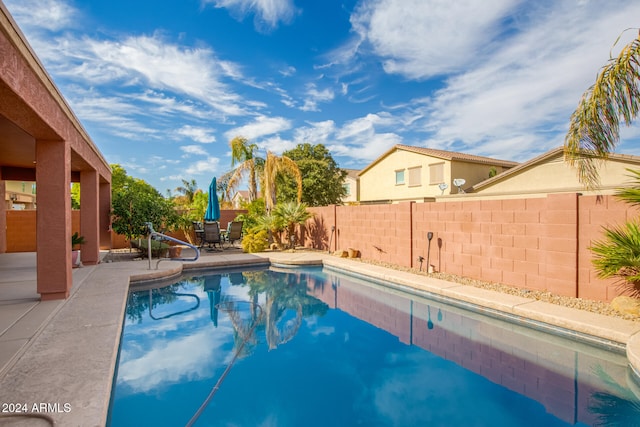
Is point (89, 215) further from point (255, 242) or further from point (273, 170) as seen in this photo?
point (273, 170)

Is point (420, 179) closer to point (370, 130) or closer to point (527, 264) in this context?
point (370, 130)

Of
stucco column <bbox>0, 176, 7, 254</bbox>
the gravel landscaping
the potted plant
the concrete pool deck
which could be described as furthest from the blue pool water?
stucco column <bbox>0, 176, 7, 254</bbox>

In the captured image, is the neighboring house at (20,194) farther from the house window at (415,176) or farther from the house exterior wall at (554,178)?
the house exterior wall at (554,178)

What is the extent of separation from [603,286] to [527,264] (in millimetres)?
1329

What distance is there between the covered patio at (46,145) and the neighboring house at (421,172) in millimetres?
16949

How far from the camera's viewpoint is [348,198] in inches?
1292

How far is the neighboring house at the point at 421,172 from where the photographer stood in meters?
20.5

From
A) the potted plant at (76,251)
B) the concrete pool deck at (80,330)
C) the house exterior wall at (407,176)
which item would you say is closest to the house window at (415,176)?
the house exterior wall at (407,176)

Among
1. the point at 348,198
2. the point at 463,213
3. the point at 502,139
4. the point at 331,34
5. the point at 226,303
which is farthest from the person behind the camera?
the point at 348,198

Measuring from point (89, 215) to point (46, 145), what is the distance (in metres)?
4.22

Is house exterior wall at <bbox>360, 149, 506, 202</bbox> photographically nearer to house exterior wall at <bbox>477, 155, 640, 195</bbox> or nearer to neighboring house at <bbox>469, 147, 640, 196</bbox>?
neighboring house at <bbox>469, 147, 640, 196</bbox>

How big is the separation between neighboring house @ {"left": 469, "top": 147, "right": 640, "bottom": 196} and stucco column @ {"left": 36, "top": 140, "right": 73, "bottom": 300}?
15.8m

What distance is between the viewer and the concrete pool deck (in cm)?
285

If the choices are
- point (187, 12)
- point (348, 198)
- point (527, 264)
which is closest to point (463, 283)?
point (527, 264)
